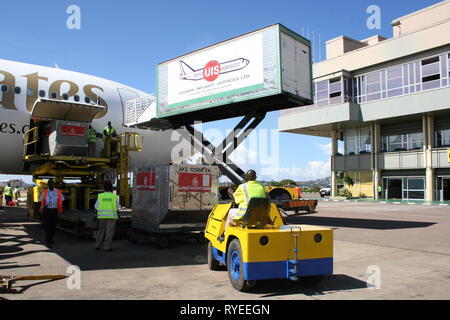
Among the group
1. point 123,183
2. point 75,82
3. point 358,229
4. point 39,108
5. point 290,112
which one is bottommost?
point 358,229

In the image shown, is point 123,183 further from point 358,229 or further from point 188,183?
point 358,229

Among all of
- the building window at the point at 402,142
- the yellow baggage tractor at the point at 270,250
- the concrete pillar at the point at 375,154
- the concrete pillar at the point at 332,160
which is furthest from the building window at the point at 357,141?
the yellow baggage tractor at the point at 270,250

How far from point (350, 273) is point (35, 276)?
5664 mm

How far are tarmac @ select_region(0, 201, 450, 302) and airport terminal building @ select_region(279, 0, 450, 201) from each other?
24870 millimetres

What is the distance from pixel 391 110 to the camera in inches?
1356

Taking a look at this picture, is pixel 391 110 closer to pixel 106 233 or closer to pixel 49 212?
pixel 106 233

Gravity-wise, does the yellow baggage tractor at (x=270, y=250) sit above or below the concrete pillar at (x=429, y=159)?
below

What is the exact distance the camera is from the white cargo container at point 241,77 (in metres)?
14.5

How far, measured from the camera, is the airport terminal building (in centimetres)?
3256

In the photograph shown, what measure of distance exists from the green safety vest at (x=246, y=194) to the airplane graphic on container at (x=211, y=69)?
10.0m

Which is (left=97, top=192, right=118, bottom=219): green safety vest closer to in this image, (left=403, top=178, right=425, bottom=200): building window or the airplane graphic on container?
the airplane graphic on container

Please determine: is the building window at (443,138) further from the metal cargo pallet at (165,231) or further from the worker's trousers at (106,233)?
the worker's trousers at (106,233)
